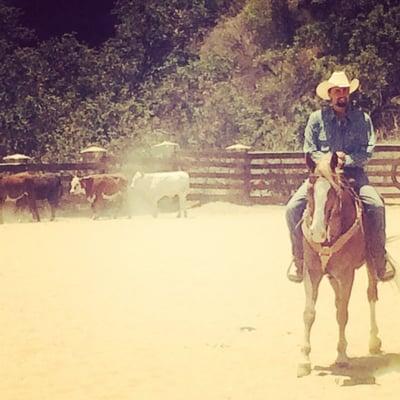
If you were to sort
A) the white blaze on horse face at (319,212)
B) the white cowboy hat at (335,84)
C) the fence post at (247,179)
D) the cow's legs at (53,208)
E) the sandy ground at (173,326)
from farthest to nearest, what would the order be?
the fence post at (247,179), the cow's legs at (53,208), the white cowboy hat at (335,84), the white blaze on horse face at (319,212), the sandy ground at (173,326)

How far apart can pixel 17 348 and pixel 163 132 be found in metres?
21.9

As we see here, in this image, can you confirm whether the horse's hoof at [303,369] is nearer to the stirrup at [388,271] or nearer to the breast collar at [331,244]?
the breast collar at [331,244]

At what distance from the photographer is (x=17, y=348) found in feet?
24.2

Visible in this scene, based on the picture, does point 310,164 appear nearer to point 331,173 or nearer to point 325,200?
point 331,173

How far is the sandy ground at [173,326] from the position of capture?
612 centimetres

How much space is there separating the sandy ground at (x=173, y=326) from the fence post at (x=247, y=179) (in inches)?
356

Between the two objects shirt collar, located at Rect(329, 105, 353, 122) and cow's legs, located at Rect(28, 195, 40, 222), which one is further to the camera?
cow's legs, located at Rect(28, 195, 40, 222)

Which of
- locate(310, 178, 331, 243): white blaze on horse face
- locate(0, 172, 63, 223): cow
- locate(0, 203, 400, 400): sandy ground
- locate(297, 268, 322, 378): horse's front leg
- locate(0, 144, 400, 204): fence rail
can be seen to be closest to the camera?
locate(0, 203, 400, 400): sandy ground

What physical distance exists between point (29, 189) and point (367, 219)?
51.0 ft

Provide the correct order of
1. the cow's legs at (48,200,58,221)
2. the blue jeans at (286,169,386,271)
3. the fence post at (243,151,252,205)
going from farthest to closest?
the fence post at (243,151,252,205)
the cow's legs at (48,200,58,221)
the blue jeans at (286,169,386,271)

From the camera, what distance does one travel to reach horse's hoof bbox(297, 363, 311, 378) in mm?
6344

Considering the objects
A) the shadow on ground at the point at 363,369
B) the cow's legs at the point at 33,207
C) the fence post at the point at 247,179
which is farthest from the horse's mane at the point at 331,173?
the fence post at the point at 247,179

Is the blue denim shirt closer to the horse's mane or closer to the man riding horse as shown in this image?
the man riding horse

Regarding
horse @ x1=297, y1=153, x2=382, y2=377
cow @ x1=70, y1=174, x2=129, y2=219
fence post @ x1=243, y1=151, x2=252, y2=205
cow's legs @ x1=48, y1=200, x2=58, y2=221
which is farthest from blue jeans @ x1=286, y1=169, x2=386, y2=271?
fence post @ x1=243, y1=151, x2=252, y2=205
